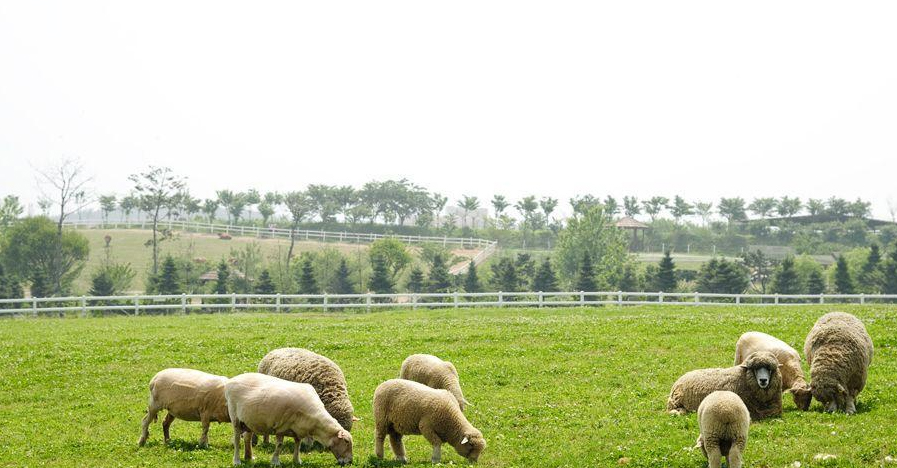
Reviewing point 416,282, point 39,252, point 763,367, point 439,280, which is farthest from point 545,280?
point 763,367

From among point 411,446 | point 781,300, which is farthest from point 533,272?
point 411,446

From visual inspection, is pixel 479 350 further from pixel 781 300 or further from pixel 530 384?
pixel 781 300

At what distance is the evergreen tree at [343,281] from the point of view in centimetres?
6297

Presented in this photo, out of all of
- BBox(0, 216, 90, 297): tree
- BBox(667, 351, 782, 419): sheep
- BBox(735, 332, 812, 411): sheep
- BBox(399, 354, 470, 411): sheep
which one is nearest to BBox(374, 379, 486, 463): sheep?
BBox(399, 354, 470, 411): sheep

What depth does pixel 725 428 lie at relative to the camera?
988cm

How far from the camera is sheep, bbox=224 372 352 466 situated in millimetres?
10672

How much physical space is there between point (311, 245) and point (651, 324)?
66231 millimetres

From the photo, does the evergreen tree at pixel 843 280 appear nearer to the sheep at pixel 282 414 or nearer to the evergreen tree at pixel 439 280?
the evergreen tree at pixel 439 280

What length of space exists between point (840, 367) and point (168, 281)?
166 ft

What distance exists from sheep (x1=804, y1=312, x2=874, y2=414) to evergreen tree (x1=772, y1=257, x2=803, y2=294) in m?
49.6

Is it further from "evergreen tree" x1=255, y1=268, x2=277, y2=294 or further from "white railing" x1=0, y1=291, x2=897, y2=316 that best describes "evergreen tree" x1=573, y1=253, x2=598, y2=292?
"evergreen tree" x1=255, y1=268, x2=277, y2=294

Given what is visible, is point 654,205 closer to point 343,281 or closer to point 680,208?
point 680,208

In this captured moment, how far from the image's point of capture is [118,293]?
2386 inches

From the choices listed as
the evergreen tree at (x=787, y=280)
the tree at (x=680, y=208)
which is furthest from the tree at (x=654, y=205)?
the evergreen tree at (x=787, y=280)
